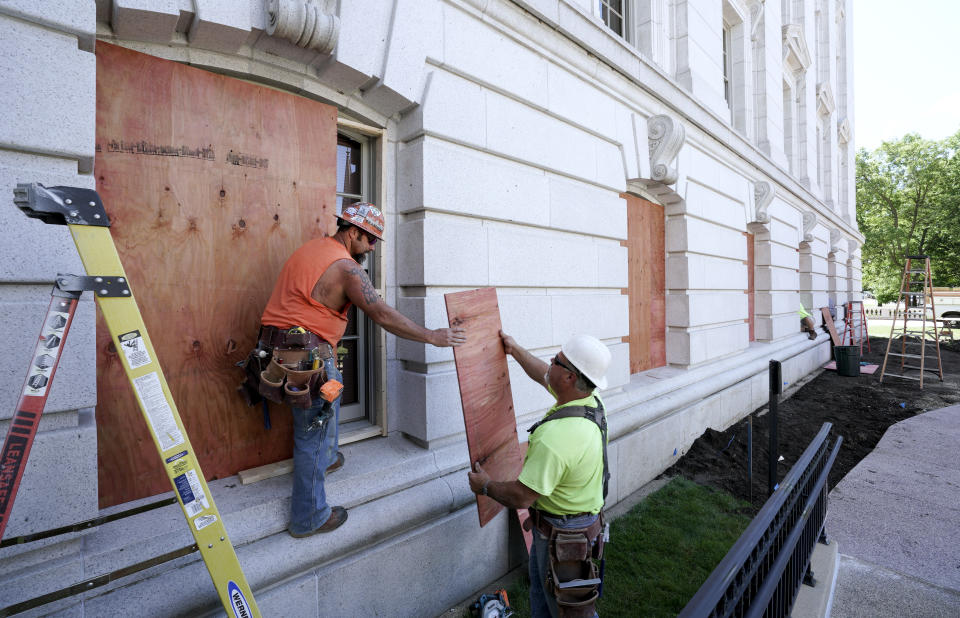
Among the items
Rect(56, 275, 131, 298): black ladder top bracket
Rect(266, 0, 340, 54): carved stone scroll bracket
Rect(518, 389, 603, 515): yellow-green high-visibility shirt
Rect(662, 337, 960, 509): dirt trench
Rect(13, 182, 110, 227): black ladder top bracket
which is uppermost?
Rect(266, 0, 340, 54): carved stone scroll bracket

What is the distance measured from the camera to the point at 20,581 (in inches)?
78.9

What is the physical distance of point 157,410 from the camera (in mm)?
1649

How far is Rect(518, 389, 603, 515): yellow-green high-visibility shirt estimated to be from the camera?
217cm

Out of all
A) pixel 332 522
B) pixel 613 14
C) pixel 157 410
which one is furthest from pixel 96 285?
pixel 613 14

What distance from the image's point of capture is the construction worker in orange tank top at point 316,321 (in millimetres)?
2654

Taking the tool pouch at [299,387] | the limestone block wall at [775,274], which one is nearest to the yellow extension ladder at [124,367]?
the tool pouch at [299,387]

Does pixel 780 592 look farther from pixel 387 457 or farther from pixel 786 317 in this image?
pixel 786 317

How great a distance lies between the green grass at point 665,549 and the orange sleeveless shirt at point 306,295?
8.24 ft

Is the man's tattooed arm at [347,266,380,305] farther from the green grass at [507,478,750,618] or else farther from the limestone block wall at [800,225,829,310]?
the limestone block wall at [800,225,829,310]

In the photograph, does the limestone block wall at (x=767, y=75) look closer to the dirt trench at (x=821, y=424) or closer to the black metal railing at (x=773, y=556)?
the dirt trench at (x=821, y=424)

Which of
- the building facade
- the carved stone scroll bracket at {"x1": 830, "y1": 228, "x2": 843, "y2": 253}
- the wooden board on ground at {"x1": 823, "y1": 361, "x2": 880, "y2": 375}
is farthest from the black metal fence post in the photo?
the carved stone scroll bracket at {"x1": 830, "y1": 228, "x2": 843, "y2": 253}

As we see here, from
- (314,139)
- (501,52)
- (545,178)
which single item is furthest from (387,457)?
(501,52)

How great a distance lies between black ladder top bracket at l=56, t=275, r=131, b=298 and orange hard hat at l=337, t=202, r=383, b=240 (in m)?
1.38

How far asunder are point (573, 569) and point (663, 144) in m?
5.52
